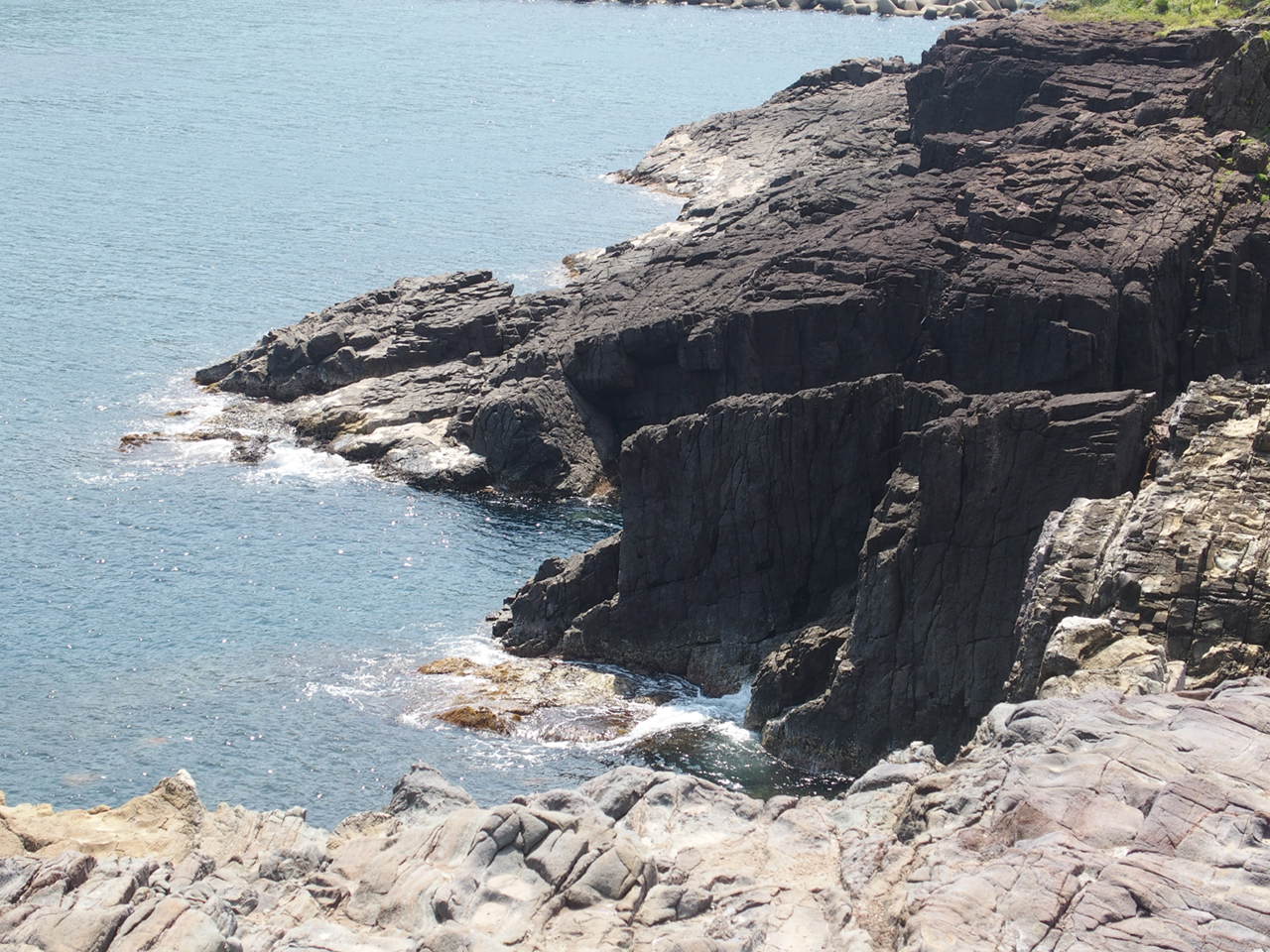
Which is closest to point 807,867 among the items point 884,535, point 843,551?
point 884,535

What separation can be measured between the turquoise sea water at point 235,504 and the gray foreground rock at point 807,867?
53.5ft

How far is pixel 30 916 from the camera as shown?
112 feet

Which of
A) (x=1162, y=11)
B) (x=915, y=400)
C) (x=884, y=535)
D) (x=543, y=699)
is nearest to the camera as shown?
(x=884, y=535)

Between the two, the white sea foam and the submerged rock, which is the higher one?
the white sea foam

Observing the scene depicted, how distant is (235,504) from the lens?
263ft

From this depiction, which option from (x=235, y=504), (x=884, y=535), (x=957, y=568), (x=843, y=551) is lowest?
(x=235, y=504)

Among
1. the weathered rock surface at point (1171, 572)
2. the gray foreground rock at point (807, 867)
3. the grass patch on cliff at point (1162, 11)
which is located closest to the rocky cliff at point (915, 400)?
the weathered rock surface at point (1171, 572)

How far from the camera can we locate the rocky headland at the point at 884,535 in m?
33.2

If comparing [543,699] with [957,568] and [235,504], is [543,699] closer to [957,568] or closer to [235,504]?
[957,568]

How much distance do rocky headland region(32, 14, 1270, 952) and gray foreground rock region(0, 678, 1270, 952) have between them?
96mm

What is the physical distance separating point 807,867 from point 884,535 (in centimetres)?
2177

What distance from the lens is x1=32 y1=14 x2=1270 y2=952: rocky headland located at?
3316cm

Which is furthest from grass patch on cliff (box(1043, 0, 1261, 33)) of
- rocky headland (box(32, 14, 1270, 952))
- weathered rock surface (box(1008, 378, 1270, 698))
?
weathered rock surface (box(1008, 378, 1270, 698))

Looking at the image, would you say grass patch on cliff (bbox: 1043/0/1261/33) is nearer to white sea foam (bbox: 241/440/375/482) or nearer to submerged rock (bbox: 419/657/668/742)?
white sea foam (bbox: 241/440/375/482)
